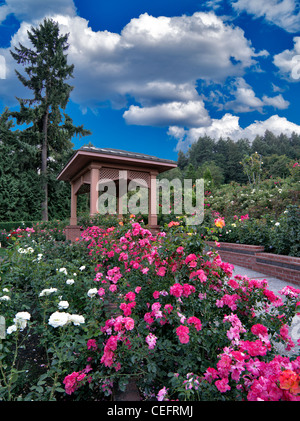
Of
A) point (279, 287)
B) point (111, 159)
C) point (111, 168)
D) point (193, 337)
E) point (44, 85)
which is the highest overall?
point (44, 85)

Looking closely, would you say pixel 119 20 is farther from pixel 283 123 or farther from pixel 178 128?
pixel 283 123

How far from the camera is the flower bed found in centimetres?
111

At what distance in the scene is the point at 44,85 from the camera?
17.0 metres

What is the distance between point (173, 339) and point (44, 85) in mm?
19139

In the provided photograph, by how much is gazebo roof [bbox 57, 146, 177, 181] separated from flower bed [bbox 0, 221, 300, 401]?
16.7ft

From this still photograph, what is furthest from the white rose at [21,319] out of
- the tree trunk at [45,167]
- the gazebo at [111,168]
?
the tree trunk at [45,167]

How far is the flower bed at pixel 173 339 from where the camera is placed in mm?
1109

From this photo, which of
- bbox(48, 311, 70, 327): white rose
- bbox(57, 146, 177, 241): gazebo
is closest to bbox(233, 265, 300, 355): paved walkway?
bbox(48, 311, 70, 327): white rose

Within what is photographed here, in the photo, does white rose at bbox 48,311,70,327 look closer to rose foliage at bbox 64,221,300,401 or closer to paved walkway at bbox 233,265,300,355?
rose foliage at bbox 64,221,300,401

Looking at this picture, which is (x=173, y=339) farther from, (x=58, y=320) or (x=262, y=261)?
(x=262, y=261)

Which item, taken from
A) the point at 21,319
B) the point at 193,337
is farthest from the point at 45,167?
the point at 193,337

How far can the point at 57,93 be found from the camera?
16828 mm

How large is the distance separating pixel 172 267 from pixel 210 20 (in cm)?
254
